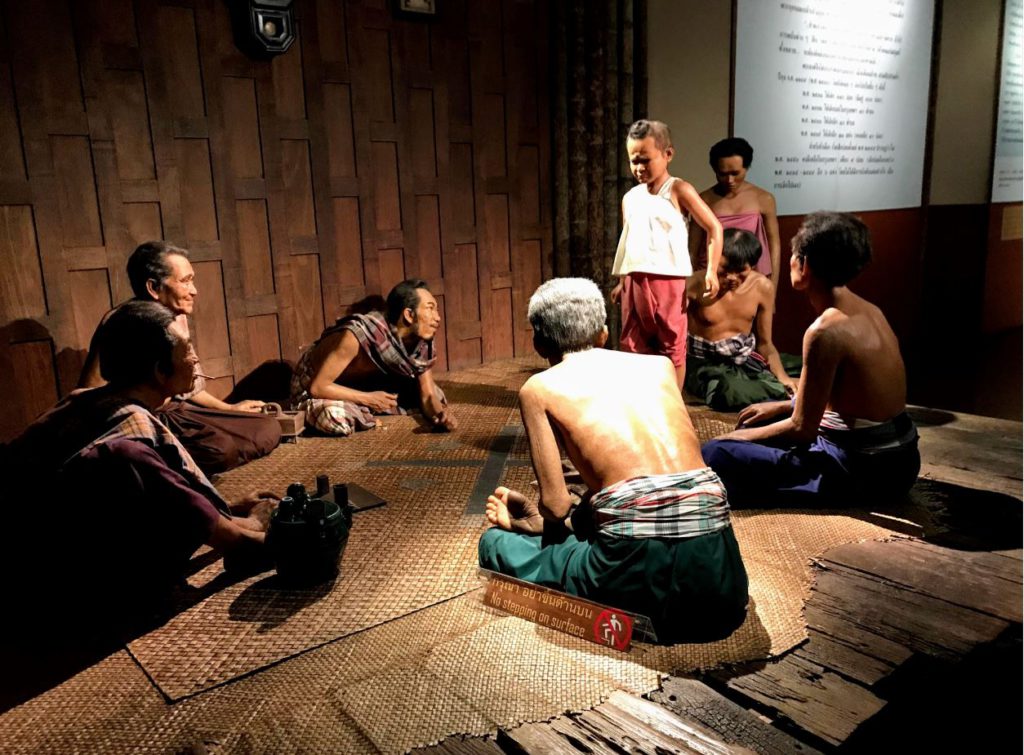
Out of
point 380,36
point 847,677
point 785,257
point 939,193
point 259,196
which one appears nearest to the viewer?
point 847,677

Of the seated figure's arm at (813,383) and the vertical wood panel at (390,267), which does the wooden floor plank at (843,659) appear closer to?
the seated figure's arm at (813,383)

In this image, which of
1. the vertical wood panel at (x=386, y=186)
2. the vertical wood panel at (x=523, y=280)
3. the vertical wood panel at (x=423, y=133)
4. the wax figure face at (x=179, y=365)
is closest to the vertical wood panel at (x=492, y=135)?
the vertical wood panel at (x=423, y=133)

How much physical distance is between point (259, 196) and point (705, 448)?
3271mm

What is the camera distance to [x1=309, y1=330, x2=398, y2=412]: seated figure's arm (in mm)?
4602

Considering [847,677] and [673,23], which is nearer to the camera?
[847,677]

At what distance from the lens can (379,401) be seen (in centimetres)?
476

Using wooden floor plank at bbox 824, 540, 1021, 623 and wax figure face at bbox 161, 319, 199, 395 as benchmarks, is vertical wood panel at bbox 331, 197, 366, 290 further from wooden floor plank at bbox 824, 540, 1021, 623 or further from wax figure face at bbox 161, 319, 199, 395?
wooden floor plank at bbox 824, 540, 1021, 623

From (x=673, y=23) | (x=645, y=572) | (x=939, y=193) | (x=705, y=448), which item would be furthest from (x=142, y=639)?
(x=939, y=193)

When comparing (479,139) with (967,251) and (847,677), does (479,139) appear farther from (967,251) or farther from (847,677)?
(967,251)

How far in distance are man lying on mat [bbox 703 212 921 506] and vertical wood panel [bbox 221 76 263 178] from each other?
11.1 ft

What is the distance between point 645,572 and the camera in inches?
90.0

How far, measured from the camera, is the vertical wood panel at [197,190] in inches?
188

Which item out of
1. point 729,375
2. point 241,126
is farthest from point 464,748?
point 241,126

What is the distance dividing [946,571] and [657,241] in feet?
7.23
